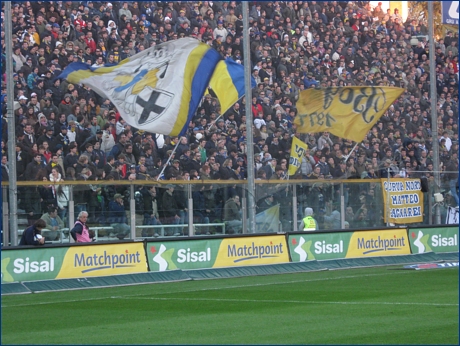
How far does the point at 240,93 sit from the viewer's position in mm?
24844

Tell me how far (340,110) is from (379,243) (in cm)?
408

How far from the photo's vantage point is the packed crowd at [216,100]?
24.3 metres

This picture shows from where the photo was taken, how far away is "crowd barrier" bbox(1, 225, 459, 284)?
1856cm

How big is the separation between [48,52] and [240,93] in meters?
5.74

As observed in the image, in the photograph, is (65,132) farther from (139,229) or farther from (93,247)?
(93,247)

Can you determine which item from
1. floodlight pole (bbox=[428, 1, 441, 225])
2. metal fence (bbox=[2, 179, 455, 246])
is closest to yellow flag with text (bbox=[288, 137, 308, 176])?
metal fence (bbox=[2, 179, 455, 246])

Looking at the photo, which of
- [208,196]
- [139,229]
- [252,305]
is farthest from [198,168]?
[252,305]

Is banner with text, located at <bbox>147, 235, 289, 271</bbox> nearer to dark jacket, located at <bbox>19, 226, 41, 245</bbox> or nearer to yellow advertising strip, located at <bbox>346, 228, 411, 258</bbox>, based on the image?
yellow advertising strip, located at <bbox>346, 228, 411, 258</bbox>

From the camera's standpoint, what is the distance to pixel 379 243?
25.1 meters

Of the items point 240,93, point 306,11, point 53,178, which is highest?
point 306,11

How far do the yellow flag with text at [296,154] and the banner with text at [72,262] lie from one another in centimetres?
717

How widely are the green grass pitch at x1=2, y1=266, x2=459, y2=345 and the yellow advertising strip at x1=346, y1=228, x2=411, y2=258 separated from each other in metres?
4.00

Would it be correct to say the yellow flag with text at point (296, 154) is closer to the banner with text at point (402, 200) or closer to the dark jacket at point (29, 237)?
the banner with text at point (402, 200)

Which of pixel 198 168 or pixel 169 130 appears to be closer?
pixel 169 130
